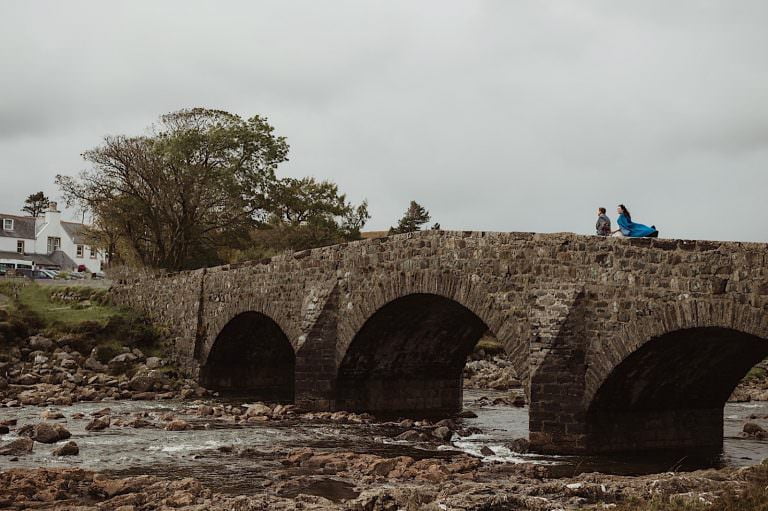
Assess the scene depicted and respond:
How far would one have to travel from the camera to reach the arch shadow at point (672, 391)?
15922 millimetres

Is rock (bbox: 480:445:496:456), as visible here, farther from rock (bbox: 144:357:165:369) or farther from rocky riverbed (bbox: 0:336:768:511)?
rock (bbox: 144:357:165:369)

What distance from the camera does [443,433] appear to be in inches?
779

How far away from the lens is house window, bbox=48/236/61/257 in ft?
259

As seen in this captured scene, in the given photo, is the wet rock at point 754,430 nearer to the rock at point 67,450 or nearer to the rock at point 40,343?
the rock at point 67,450

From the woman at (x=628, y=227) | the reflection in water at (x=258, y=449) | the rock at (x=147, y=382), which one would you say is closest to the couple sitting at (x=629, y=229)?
the woman at (x=628, y=227)

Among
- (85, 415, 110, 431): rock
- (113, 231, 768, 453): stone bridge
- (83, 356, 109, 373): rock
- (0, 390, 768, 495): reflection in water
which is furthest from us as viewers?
(83, 356, 109, 373): rock

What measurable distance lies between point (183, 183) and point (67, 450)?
29.4m

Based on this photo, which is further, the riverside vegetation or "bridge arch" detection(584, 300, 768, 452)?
"bridge arch" detection(584, 300, 768, 452)

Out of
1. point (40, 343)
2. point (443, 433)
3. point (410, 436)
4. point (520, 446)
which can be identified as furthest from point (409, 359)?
point (40, 343)

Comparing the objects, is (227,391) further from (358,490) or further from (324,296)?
(358,490)

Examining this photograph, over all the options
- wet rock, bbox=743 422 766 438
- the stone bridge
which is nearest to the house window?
the stone bridge

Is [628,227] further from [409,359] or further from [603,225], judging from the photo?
[409,359]

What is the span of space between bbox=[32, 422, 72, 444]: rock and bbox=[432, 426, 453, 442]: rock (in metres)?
7.84

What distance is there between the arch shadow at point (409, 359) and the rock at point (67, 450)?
8021 mm
